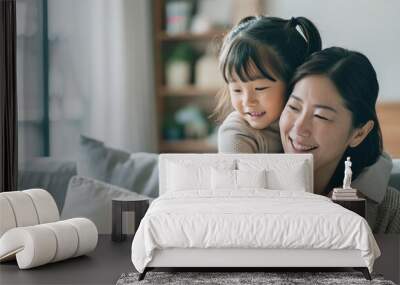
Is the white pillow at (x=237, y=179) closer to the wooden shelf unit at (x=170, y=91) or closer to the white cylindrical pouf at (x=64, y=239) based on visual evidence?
the wooden shelf unit at (x=170, y=91)

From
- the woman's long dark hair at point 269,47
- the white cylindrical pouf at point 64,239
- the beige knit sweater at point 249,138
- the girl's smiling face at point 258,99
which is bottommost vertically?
the white cylindrical pouf at point 64,239

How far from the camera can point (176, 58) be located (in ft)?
22.3

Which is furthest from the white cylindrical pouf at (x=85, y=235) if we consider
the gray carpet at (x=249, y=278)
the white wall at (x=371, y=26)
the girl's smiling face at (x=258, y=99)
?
the white wall at (x=371, y=26)

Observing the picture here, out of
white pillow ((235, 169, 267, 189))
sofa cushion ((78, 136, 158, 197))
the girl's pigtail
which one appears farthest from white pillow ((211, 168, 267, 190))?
the girl's pigtail

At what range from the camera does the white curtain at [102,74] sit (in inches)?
268

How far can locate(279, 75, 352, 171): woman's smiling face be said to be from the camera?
6.50 m

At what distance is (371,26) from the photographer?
660 cm

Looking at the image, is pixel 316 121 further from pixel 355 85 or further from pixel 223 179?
pixel 223 179

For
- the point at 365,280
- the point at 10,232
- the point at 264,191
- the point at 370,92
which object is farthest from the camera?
the point at 370,92

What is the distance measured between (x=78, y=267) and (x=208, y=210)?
1.08m

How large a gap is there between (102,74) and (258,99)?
4.77ft

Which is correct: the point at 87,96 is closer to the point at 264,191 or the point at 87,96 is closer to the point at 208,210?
the point at 264,191

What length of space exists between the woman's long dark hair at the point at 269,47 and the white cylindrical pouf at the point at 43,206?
6.34 feet

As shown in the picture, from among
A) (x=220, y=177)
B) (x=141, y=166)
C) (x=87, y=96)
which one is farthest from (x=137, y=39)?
(x=220, y=177)
